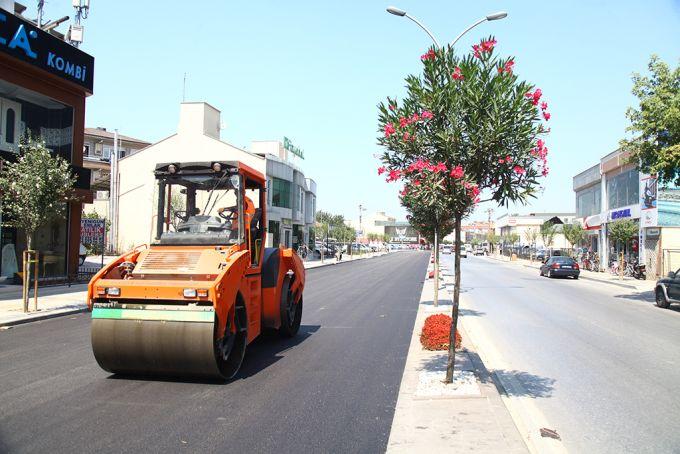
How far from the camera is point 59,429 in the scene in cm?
554

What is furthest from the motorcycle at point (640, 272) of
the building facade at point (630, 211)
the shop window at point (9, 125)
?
the shop window at point (9, 125)

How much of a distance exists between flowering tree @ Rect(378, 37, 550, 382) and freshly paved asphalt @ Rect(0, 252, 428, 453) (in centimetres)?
277

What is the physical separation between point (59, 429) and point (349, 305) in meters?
12.5

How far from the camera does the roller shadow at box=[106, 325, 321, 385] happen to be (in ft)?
25.1

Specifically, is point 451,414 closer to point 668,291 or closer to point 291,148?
point 668,291

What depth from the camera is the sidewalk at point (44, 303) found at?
13.2 metres

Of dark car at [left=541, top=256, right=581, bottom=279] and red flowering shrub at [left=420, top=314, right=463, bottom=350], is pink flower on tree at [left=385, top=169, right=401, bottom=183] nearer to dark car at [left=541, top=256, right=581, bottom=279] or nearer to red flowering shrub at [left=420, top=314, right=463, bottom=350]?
red flowering shrub at [left=420, top=314, right=463, bottom=350]

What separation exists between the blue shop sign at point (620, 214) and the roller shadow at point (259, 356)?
3168 cm

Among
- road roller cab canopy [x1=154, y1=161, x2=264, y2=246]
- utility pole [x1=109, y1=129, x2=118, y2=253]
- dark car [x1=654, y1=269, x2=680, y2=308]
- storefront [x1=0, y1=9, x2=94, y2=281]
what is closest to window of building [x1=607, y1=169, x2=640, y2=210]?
dark car [x1=654, y1=269, x2=680, y2=308]

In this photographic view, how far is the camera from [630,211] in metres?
37.0

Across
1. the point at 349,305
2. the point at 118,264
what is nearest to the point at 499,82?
the point at 118,264

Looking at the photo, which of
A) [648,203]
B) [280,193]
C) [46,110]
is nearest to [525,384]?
[46,110]

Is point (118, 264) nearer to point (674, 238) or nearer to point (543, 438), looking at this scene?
point (543, 438)

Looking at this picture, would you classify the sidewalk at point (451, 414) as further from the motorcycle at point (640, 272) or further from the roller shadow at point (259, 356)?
the motorcycle at point (640, 272)
